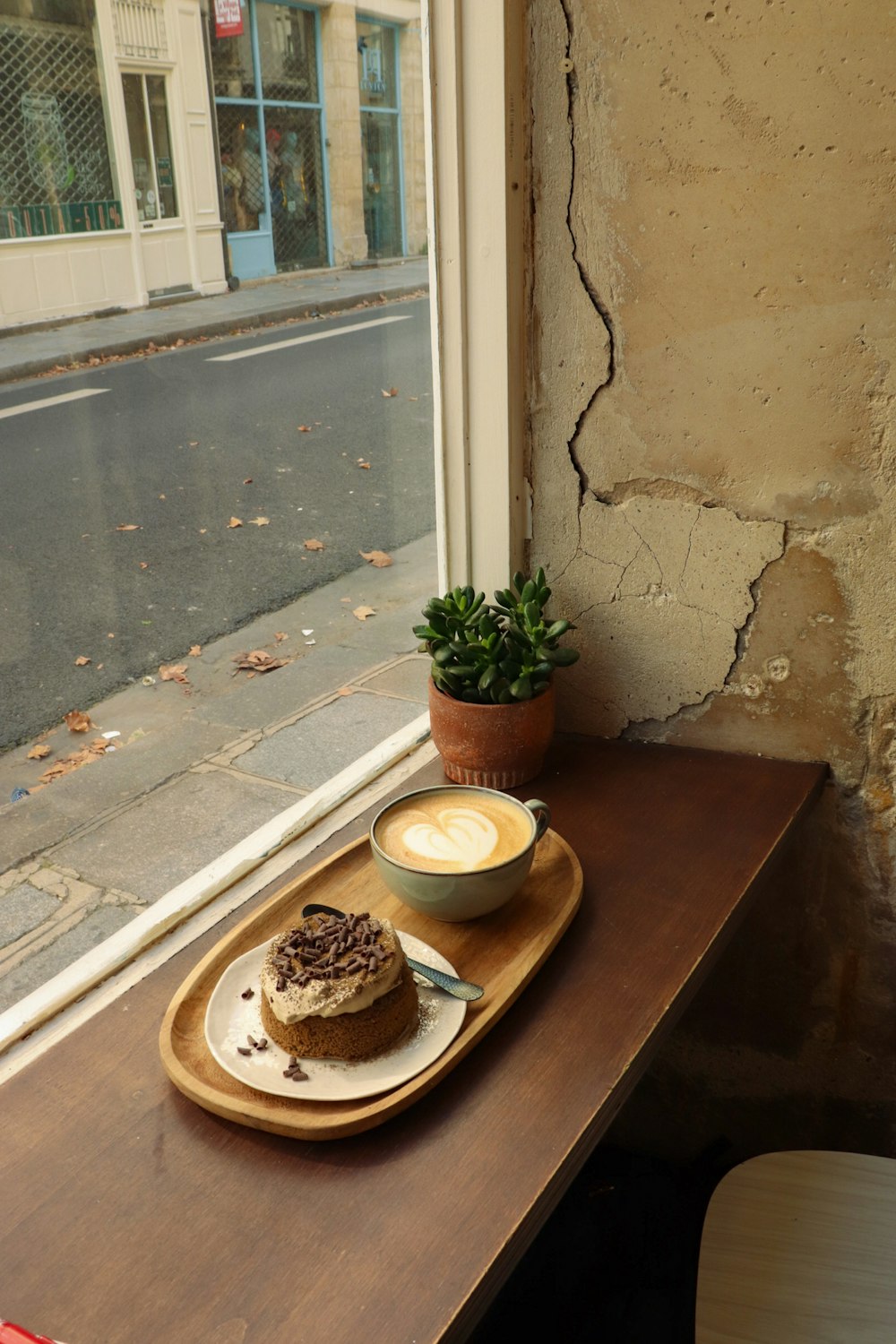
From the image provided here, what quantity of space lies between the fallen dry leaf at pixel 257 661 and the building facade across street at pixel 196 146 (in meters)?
0.90

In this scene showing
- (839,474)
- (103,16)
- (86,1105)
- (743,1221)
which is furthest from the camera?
(839,474)

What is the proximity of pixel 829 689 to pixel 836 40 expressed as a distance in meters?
0.79

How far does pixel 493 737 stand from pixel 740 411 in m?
0.54

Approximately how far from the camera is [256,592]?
236 cm

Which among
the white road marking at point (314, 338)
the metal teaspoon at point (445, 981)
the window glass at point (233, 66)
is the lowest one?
the metal teaspoon at point (445, 981)

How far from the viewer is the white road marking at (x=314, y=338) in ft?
5.66

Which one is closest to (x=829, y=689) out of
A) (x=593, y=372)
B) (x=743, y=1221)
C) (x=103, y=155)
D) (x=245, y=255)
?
(x=593, y=372)

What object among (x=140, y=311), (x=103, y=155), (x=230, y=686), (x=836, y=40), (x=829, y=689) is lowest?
(x=230, y=686)

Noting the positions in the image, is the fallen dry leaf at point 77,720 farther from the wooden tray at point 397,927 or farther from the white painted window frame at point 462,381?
the wooden tray at point 397,927

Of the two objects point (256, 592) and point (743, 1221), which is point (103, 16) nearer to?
point (256, 592)

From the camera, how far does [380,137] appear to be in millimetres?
1553

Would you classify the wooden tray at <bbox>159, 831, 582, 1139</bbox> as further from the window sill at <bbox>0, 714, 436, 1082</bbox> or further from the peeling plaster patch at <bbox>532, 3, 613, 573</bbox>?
the peeling plaster patch at <bbox>532, 3, 613, 573</bbox>

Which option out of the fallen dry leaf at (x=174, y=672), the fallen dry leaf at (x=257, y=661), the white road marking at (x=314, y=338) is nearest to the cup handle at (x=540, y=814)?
the white road marking at (x=314, y=338)

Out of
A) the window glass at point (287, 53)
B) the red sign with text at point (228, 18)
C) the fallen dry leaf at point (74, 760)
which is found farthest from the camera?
the fallen dry leaf at point (74, 760)
